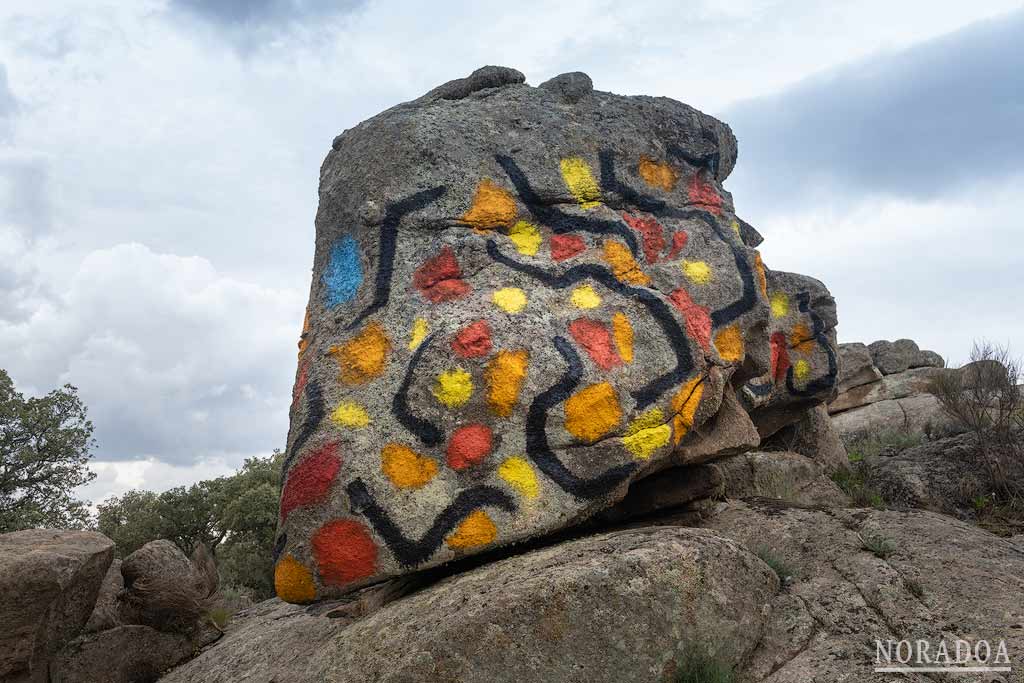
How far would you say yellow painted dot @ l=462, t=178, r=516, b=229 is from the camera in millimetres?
6641

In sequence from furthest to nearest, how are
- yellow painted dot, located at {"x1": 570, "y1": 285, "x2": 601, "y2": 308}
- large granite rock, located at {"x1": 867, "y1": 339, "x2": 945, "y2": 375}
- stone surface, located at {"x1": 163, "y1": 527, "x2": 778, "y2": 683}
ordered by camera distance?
large granite rock, located at {"x1": 867, "y1": 339, "x2": 945, "y2": 375} < yellow painted dot, located at {"x1": 570, "y1": 285, "x2": 601, "y2": 308} < stone surface, located at {"x1": 163, "y1": 527, "x2": 778, "y2": 683}

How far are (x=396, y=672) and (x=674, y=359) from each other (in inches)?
124

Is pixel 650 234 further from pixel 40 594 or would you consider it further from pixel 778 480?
pixel 40 594

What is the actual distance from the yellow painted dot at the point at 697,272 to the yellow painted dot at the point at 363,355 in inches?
110

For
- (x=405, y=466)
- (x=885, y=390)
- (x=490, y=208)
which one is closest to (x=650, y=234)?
(x=490, y=208)

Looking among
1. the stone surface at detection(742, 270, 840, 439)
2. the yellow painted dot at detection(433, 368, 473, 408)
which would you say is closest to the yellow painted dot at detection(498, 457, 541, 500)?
the yellow painted dot at detection(433, 368, 473, 408)

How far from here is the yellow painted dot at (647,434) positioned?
5988 mm

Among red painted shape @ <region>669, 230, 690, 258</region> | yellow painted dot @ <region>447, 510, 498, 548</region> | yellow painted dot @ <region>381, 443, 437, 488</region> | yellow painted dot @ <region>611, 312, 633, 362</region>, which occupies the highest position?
red painted shape @ <region>669, 230, 690, 258</region>

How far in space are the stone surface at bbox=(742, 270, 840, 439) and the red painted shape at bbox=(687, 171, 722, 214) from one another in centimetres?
169

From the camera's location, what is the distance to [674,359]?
634cm

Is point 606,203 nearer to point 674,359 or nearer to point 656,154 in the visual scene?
point 656,154

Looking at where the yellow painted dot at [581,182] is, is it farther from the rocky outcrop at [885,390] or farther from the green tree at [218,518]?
the green tree at [218,518]

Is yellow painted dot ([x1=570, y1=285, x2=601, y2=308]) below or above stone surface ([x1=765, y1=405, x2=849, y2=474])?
above

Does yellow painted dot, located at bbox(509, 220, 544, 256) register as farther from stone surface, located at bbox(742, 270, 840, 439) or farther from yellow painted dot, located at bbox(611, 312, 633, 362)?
stone surface, located at bbox(742, 270, 840, 439)
